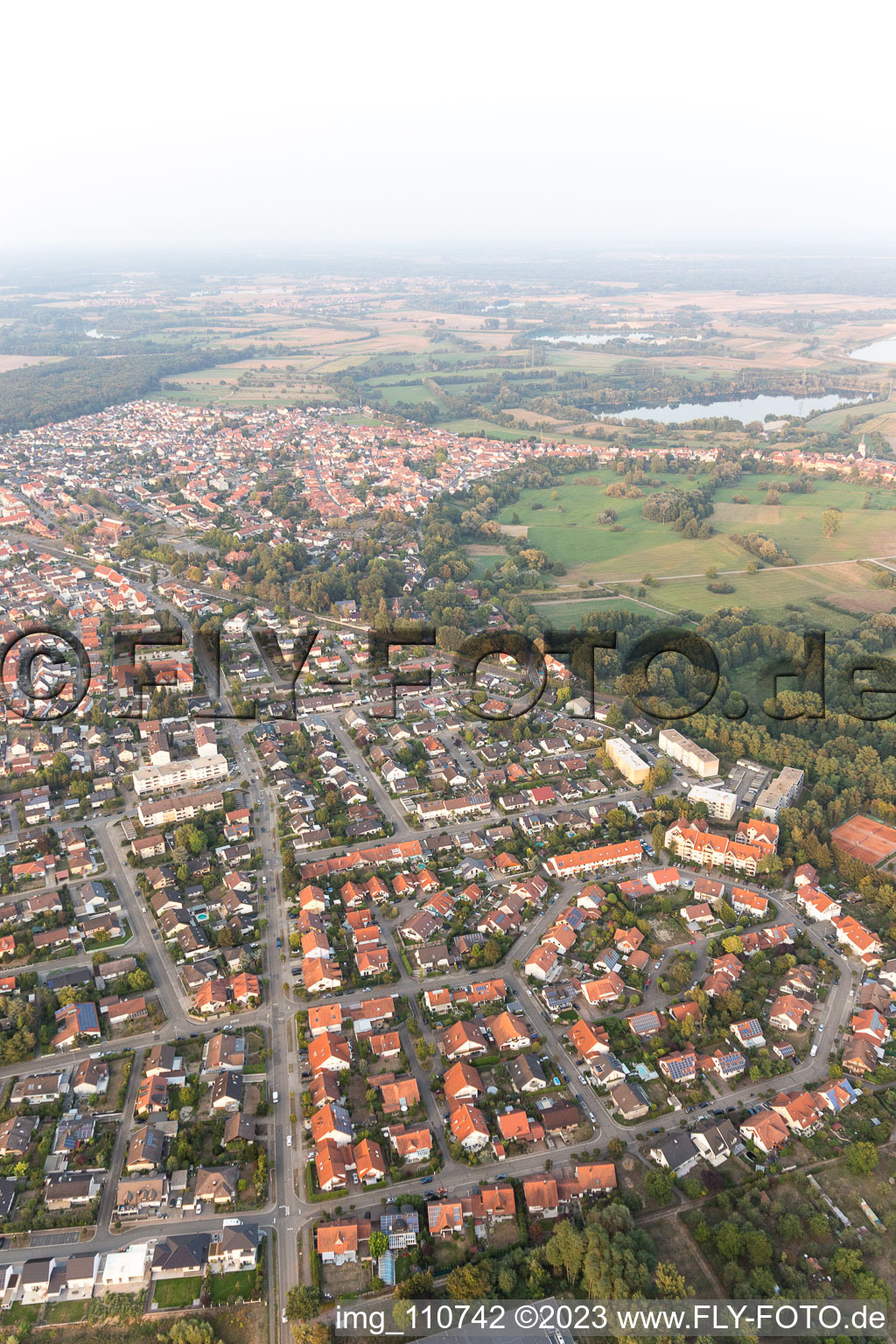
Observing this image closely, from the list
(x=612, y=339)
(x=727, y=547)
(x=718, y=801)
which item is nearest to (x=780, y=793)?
(x=718, y=801)

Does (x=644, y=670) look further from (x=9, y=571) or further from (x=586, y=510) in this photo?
(x=9, y=571)

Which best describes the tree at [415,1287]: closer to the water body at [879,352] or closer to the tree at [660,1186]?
the tree at [660,1186]

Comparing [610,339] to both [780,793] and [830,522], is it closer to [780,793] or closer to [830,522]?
[830,522]

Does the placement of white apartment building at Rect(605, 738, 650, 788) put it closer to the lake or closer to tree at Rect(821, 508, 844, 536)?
tree at Rect(821, 508, 844, 536)

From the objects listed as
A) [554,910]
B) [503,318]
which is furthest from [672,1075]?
[503,318]

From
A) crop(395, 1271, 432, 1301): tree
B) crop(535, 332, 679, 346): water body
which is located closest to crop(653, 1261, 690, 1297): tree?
crop(395, 1271, 432, 1301): tree

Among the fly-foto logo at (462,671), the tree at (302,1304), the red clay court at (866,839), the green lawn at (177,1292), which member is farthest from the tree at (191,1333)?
the fly-foto logo at (462,671)
